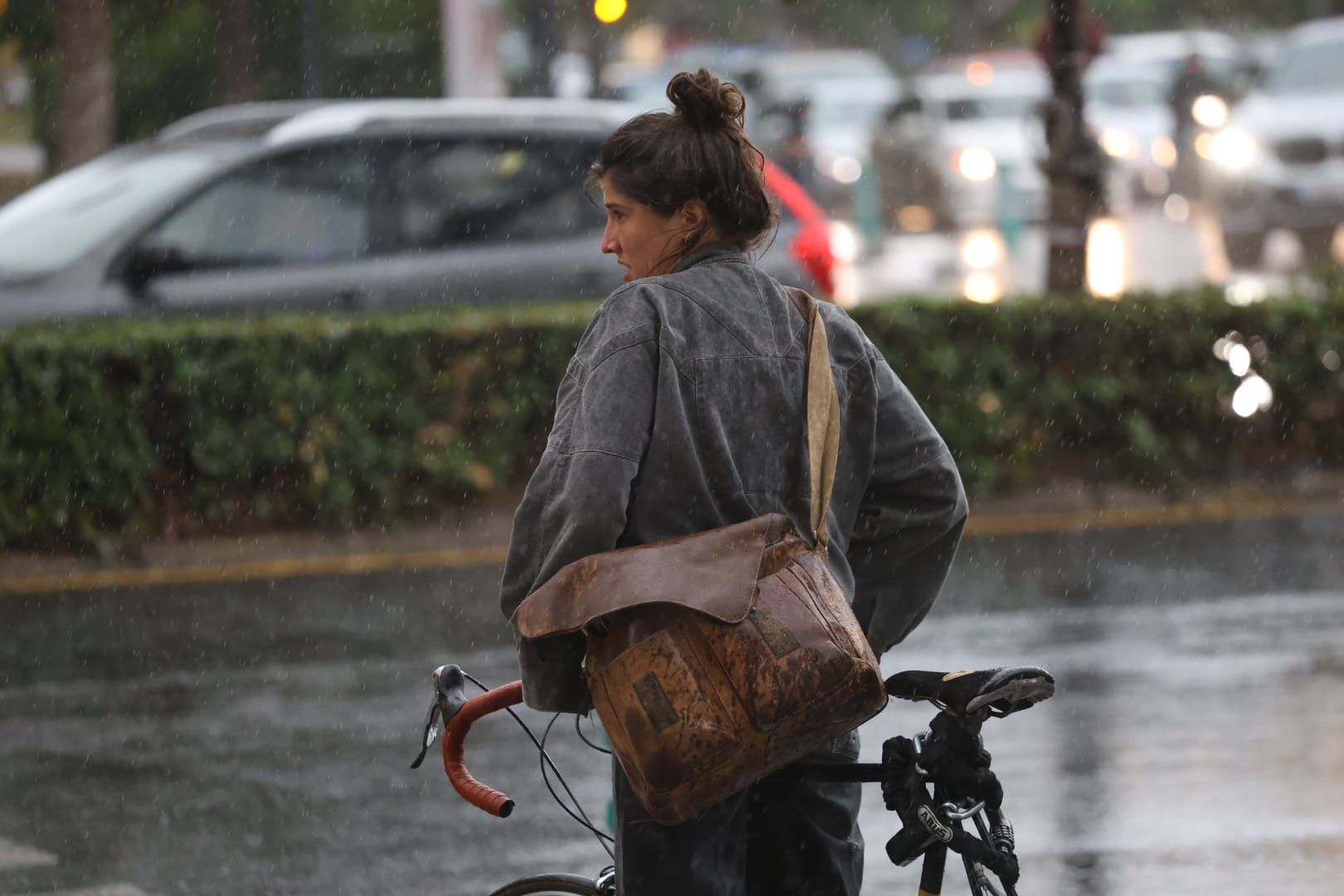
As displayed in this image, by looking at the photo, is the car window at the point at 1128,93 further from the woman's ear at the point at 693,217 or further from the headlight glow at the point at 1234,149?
the woman's ear at the point at 693,217

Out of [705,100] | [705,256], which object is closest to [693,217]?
[705,256]

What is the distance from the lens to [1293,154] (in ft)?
68.7

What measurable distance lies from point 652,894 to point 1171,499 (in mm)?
7902

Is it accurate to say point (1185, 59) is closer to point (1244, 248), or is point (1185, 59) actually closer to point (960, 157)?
point (960, 157)

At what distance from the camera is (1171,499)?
10516 millimetres

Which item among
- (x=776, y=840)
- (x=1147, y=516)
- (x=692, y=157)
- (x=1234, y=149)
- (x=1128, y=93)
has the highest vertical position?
(x=692, y=157)

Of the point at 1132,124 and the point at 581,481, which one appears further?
the point at 1132,124

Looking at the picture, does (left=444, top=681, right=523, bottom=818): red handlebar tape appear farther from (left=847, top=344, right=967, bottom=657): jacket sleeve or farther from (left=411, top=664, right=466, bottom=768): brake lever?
(left=847, top=344, right=967, bottom=657): jacket sleeve

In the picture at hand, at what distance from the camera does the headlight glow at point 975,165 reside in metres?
27.4

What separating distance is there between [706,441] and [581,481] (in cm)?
21

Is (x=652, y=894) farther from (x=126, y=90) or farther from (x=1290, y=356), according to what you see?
(x=126, y=90)

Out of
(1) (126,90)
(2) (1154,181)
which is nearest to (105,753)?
(1) (126,90)

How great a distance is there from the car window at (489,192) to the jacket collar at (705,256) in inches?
301

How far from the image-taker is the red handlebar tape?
3105mm
